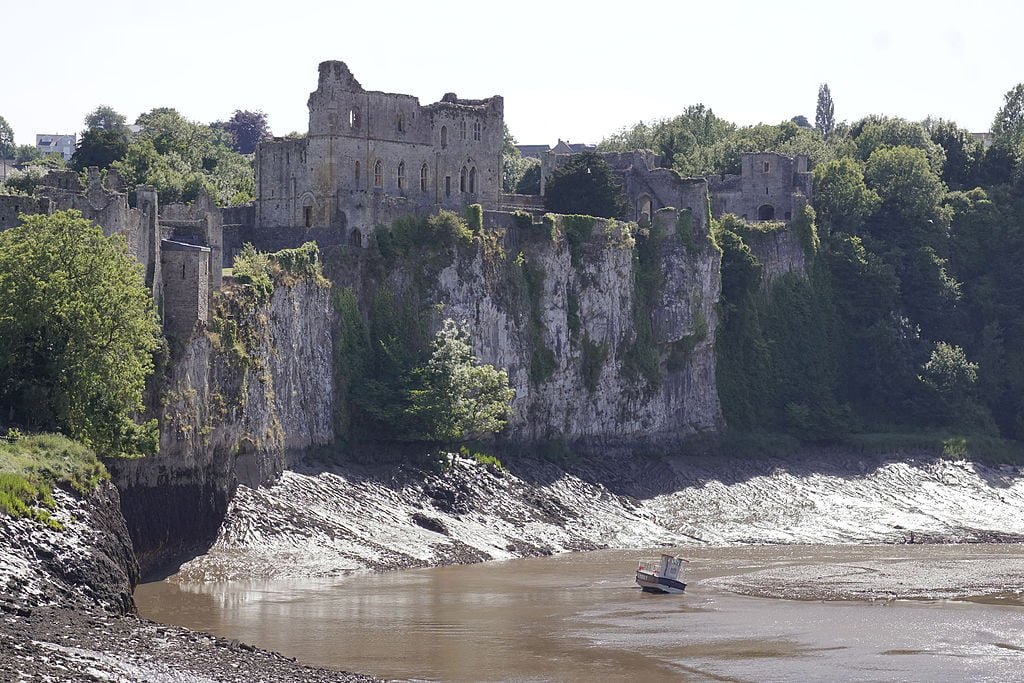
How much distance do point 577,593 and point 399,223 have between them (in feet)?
69.0

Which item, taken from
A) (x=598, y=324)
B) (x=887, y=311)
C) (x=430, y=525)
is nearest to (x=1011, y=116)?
(x=887, y=311)

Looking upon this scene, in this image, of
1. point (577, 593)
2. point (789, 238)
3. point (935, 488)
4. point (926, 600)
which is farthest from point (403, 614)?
point (789, 238)

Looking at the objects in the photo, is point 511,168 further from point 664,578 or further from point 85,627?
point 85,627

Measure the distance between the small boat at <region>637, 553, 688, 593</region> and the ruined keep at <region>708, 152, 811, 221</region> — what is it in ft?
129

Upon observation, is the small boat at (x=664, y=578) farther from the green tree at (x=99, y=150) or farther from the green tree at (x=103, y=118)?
the green tree at (x=103, y=118)

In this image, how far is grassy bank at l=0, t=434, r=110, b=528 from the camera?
46781mm

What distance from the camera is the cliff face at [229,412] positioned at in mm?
59844

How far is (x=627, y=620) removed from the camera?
55469mm

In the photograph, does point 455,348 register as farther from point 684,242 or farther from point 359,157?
point 684,242

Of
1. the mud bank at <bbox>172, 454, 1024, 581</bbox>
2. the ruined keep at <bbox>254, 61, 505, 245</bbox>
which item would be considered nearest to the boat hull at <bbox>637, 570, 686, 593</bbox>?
the mud bank at <bbox>172, 454, 1024, 581</bbox>

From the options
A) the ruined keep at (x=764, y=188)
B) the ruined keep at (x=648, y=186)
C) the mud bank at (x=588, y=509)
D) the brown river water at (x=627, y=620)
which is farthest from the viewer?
the ruined keep at (x=764, y=188)

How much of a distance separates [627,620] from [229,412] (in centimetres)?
1574

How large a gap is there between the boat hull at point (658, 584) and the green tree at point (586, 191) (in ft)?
101

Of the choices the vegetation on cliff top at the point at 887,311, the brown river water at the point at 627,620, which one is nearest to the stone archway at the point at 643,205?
the vegetation on cliff top at the point at 887,311
